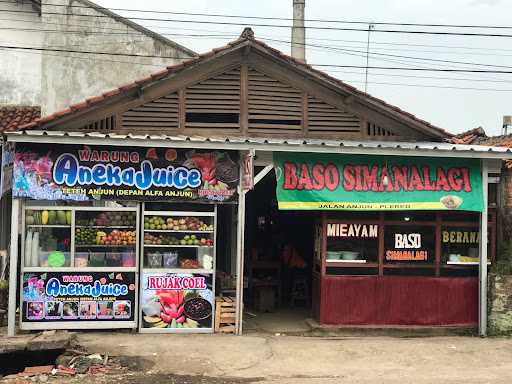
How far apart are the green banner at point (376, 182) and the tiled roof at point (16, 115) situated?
765 cm

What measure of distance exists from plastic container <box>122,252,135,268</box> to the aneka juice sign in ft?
3.34

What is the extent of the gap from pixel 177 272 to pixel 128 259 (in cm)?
89

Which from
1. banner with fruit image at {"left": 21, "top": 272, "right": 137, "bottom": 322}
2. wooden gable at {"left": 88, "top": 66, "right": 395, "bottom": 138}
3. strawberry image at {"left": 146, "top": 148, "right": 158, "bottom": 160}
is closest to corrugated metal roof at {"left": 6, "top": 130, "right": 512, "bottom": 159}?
strawberry image at {"left": 146, "top": 148, "right": 158, "bottom": 160}

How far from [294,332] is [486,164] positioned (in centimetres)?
469

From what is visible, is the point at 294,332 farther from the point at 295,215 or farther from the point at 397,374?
the point at 295,215

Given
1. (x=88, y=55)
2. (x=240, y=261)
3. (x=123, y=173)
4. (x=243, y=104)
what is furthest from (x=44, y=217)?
(x=88, y=55)

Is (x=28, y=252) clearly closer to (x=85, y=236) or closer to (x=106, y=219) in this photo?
(x=85, y=236)

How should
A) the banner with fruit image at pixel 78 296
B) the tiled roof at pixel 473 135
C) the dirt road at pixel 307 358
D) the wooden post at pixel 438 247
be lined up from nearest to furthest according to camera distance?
the dirt road at pixel 307 358, the banner with fruit image at pixel 78 296, the wooden post at pixel 438 247, the tiled roof at pixel 473 135

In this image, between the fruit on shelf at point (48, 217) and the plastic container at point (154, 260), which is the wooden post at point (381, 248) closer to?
the plastic container at point (154, 260)

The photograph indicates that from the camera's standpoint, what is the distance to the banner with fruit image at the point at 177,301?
10672 millimetres

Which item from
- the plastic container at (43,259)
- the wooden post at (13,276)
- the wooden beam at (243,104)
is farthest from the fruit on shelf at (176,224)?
the wooden post at (13,276)

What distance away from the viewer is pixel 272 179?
1434 centimetres

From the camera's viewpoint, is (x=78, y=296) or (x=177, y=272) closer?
(x=78, y=296)

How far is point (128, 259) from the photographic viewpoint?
10766 mm
